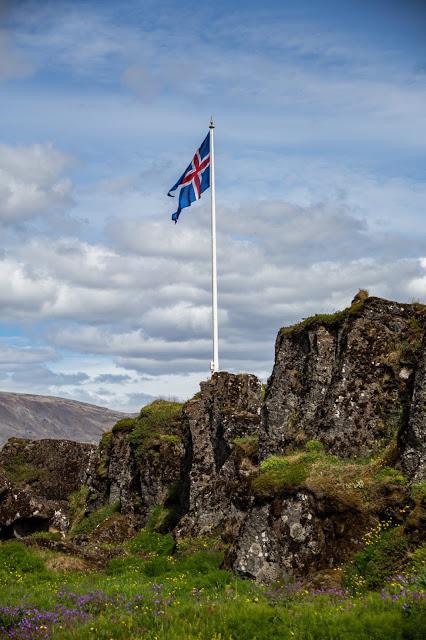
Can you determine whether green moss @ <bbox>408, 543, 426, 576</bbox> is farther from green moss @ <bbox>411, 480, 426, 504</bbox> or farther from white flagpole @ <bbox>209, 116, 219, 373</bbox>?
white flagpole @ <bbox>209, 116, 219, 373</bbox>

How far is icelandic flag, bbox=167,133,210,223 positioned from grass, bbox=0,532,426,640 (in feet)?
94.0

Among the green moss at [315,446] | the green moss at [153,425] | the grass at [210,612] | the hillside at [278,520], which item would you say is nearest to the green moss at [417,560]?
A: the hillside at [278,520]

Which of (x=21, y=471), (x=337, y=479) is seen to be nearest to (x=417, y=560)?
(x=337, y=479)

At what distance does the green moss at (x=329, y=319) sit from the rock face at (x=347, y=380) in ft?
0.14

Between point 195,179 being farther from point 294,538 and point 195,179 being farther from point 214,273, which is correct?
point 294,538

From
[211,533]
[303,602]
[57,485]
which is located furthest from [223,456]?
[57,485]

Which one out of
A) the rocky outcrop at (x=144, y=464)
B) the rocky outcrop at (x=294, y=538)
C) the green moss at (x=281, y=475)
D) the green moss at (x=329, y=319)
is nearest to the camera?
the rocky outcrop at (x=294, y=538)

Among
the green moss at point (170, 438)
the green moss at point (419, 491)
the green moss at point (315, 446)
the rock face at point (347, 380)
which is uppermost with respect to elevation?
the rock face at point (347, 380)

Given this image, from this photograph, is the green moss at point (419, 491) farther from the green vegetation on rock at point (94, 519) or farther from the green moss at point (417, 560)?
the green vegetation on rock at point (94, 519)

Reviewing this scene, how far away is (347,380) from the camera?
81.9 feet

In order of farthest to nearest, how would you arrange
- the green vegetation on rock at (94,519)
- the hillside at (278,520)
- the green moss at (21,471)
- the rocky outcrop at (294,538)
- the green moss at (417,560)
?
the green moss at (21,471), the green vegetation on rock at (94,519), the rocky outcrop at (294,538), the green moss at (417,560), the hillside at (278,520)

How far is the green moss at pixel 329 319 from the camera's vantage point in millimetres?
26766

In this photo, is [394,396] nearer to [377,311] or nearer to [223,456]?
[377,311]

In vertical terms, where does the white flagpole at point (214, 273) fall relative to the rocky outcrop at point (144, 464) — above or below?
above
